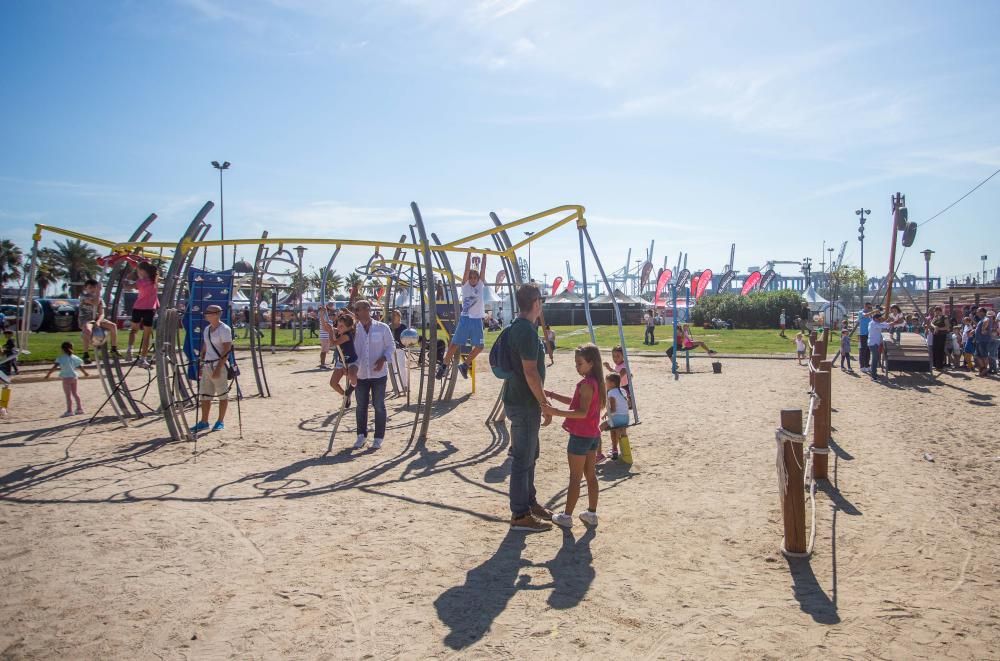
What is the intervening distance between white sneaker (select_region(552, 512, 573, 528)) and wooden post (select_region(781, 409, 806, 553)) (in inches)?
60.5

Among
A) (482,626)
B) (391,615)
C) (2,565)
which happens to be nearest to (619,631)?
(482,626)

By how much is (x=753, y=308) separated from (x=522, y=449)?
45367mm

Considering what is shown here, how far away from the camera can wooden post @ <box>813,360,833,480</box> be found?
6.10 metres

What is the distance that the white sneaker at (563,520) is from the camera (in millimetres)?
4977

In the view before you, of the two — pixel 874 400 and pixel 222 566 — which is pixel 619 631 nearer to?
pixel 222 566

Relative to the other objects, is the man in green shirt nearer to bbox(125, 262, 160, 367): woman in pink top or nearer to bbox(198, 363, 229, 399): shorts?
bbox(198, 363, 229, 399): shorts

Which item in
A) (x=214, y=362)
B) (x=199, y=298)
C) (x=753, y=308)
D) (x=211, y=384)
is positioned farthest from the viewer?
(x=753, y=308)

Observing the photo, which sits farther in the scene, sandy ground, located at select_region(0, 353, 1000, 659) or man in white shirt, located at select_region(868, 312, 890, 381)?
man in white shirt, located at select_region(868, 312, 890, 381)

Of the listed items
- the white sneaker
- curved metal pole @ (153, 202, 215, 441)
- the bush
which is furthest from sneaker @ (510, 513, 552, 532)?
the bush

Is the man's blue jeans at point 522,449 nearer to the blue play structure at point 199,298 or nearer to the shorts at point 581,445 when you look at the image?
the shorts at point 581,445

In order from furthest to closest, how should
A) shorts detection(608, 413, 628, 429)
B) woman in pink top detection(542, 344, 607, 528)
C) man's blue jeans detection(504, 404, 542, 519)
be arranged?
1. shorts detection(608, 413, 628, 429)
2. man's blue jeans detection(504, 404, 542, 519)
3. woman in pink top detection(542, 344, 607, 528)

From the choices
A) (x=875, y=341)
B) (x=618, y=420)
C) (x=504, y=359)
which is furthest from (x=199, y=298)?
(x=875, y=341)

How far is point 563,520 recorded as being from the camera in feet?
16.4

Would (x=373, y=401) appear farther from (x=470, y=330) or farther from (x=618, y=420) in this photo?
(x=618, y=420)
